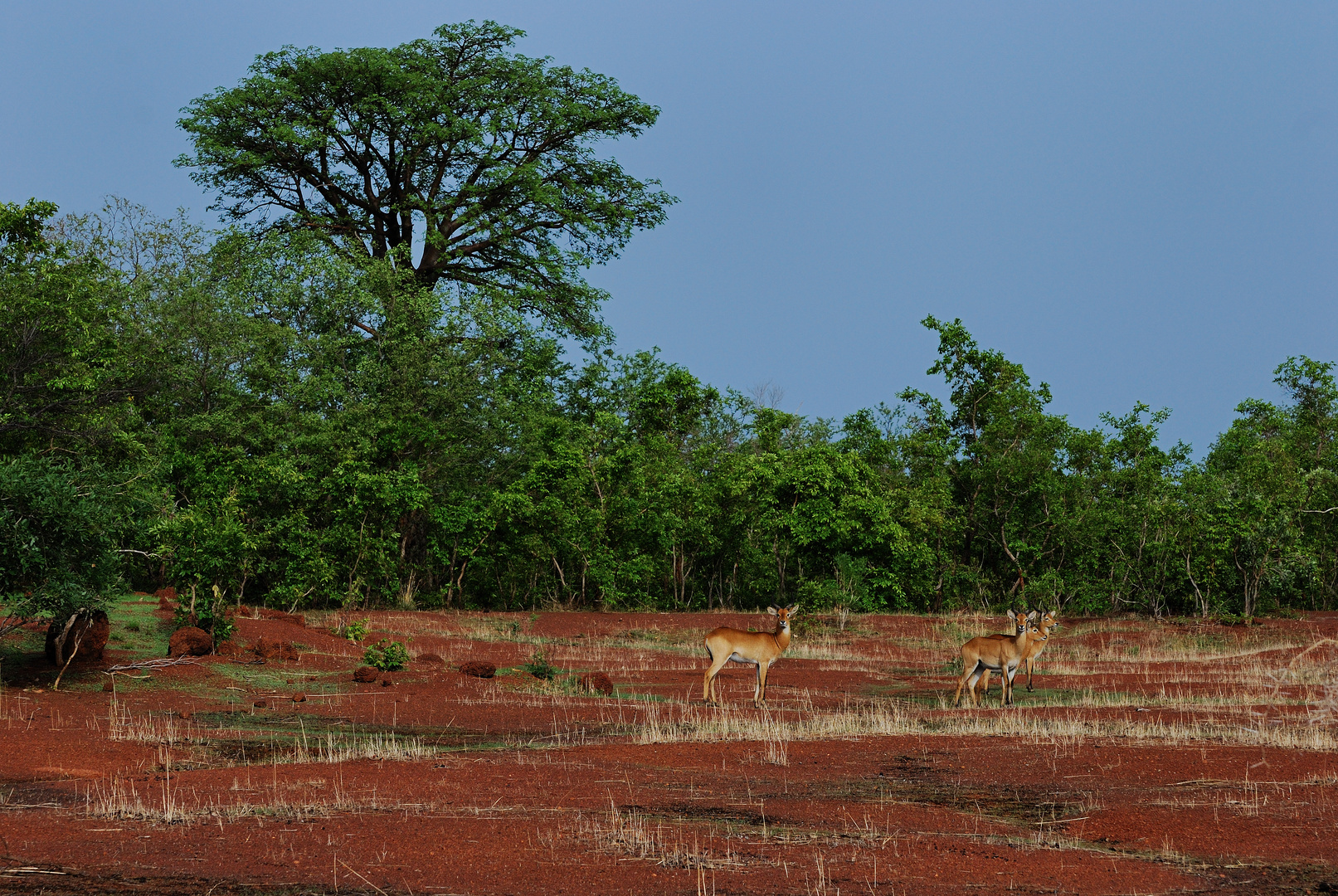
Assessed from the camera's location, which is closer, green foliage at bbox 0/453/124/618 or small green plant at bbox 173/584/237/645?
green foliage at bbox 0/453/124/618

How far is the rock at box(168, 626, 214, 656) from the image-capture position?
776 inches

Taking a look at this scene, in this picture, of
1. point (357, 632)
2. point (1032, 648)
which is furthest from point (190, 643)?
point (1032, 648)

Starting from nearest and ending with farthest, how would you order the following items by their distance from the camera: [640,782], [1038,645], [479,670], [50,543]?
[640,782], [50,543], [1038,645], [479,670]

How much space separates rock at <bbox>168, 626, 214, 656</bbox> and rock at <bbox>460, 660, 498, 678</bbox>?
4.33 meters

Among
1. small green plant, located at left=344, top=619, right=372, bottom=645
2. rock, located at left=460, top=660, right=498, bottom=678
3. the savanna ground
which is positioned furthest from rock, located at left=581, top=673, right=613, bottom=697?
small green plant, located at left=344, top=619, right=372, bottom=645

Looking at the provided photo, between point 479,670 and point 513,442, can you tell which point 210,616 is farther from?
point 513,442

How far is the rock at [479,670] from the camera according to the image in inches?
807

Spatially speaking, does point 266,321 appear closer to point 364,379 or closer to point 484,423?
point 364,379

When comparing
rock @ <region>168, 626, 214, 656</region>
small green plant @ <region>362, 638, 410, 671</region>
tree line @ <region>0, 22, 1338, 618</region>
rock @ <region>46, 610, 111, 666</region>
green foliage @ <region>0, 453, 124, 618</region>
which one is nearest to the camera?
green foliage @ <region>0, 453, 124, 618</region>

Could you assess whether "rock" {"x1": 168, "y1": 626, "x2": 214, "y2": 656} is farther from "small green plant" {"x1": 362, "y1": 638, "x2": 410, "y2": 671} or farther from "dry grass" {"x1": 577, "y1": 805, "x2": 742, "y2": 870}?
"dry grass" {"x1": 577, "y1": 805, "x2": 742, "y2": 870}

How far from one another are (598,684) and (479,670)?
243cm

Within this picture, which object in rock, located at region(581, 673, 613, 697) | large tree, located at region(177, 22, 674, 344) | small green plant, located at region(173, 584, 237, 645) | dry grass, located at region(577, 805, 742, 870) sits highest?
large tree, located at region(177, 22, 674, 344)

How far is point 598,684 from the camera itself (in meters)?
19.4

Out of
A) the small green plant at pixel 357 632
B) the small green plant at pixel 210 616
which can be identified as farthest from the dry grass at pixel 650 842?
Result: the small green plant at pixel 357 632
